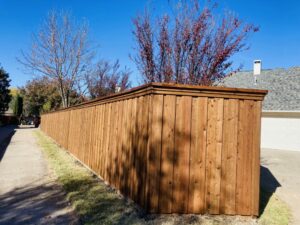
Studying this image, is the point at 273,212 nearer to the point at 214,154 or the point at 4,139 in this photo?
the point at 214,154

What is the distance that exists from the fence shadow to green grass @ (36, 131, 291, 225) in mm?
15

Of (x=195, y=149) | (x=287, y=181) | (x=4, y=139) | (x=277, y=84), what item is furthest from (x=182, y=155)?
(x=277, y=84)

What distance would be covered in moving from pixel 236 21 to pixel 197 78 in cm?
181

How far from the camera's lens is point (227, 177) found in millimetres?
4465

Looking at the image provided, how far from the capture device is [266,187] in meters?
6.79

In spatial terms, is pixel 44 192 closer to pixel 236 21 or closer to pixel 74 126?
pixel 74 126

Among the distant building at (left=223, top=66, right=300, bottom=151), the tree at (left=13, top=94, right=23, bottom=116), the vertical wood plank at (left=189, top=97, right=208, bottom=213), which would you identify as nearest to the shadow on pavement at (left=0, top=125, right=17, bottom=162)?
the vertical wood plank at (left=189, top=97, right=208, bottom=213)

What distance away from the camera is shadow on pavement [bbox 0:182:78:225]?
13.5 ft

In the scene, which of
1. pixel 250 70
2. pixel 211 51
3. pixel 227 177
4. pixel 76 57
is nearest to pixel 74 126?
pixel 211 51

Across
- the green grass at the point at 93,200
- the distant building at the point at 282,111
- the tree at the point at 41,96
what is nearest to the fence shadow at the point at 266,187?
the green grass at the point at 93,200

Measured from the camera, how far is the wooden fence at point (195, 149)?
4.25 metres

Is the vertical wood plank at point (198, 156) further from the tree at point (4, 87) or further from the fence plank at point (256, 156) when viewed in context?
the tree at point (4, 87)

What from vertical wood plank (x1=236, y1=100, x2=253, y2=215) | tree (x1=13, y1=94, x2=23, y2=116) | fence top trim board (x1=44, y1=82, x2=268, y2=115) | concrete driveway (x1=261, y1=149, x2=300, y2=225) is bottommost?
concrete driveway (x1=261, y1=149, x2=300, y2=225)

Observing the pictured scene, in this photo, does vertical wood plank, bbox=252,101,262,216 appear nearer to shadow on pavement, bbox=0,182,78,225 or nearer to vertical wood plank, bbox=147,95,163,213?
vertical wood plank, bbox=147,95,163,213
